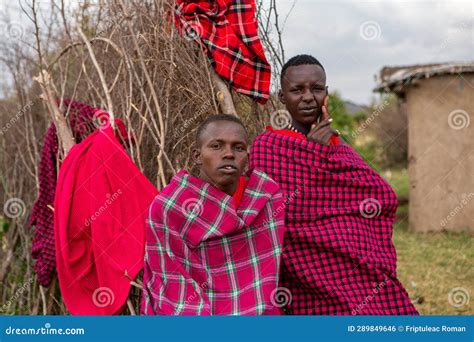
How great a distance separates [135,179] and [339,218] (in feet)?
3.49

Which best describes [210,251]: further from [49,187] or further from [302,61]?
[49,187]

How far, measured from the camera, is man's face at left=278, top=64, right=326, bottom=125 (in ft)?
10.5

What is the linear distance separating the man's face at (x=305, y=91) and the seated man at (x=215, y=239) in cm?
40

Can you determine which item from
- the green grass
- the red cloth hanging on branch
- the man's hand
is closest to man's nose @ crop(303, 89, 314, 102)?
the man's hand

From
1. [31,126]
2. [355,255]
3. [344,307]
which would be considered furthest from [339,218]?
[31,126]

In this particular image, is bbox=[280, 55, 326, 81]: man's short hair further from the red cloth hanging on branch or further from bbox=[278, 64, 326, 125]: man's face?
the red cloth hanging on branch

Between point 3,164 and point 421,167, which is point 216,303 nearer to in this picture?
point 3,164

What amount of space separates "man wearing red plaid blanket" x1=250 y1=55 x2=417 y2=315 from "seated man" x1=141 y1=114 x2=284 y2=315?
19 cm

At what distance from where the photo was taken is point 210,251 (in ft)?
9.68

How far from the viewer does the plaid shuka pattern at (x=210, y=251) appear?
2898 mm

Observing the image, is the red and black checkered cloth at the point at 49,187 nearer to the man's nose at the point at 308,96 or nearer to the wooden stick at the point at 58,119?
the wooden stick at the point at 58,119

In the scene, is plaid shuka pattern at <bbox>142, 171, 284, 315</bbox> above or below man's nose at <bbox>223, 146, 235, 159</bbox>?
below

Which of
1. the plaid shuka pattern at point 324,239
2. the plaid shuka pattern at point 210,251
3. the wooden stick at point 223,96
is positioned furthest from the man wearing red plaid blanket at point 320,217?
the wooden stick at point 223,96

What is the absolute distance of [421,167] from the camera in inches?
324
